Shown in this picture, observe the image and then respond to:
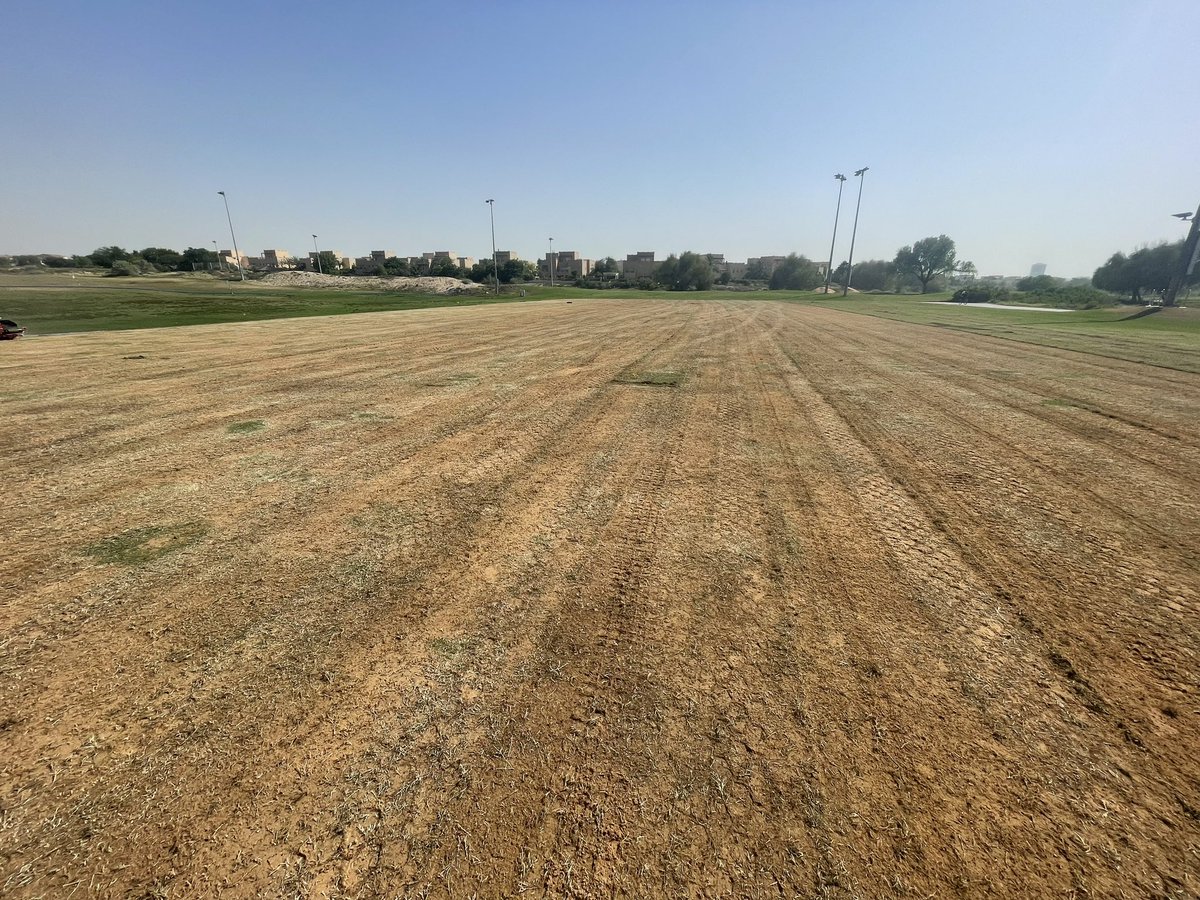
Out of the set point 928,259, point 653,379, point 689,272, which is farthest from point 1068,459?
point 928,259

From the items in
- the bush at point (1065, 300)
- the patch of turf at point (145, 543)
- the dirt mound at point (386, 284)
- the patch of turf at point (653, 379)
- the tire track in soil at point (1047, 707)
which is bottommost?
the tire track in soil at point (1047, 707)

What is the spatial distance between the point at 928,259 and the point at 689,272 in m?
86.8

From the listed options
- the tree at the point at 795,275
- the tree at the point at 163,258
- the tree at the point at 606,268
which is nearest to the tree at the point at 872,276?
the tree at the point at 795,275

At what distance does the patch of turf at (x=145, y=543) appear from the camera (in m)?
4.08

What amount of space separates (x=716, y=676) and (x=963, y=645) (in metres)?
1.74

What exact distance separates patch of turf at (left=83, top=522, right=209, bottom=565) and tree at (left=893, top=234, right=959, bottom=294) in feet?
558

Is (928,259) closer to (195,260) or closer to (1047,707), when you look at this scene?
(1047,707)

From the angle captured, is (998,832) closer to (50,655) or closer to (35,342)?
(50,655)

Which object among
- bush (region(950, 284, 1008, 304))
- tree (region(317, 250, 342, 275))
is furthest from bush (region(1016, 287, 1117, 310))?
tree (region(317, 250, 342, 275))

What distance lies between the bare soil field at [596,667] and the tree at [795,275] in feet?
399

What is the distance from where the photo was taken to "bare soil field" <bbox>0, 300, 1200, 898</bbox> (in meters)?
2.03

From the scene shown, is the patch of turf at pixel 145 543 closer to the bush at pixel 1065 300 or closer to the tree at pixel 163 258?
the bush at pixel 1065 300

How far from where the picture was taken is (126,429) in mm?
7324

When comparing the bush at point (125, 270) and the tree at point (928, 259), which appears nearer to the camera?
the bush at point (125, 270)
